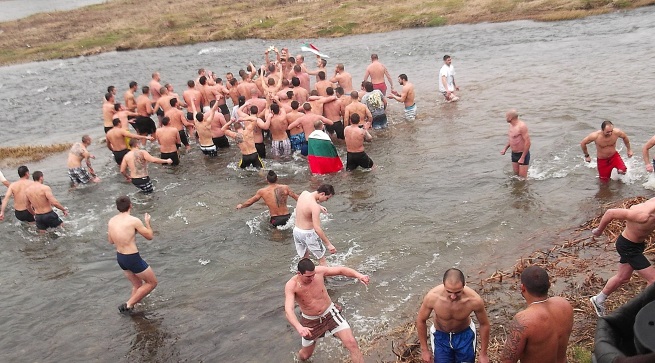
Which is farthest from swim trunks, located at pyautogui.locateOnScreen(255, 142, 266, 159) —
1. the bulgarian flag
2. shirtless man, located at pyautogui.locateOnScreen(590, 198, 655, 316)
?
shirtless man, located at pyautogui.locateOnScreen(590, 198, 655, 316)

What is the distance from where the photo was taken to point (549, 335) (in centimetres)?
466

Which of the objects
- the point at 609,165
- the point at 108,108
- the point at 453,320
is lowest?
the point at 609,165

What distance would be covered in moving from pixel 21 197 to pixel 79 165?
8.81 ft

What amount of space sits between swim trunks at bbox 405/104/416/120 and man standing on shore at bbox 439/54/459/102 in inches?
72.7

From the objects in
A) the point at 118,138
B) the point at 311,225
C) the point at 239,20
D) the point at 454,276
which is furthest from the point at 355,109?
the point at 239,20

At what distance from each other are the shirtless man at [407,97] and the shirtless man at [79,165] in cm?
856

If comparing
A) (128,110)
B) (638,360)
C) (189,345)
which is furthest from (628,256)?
(128,110)

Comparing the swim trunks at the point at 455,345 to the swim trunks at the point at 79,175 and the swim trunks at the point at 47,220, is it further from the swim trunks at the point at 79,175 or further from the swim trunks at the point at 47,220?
the swim trunks at the point at 79,175

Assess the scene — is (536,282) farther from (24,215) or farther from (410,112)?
(410,112)

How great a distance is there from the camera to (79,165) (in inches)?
550

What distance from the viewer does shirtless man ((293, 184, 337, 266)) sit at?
7938mm

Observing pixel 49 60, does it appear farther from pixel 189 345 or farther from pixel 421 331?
pixel 421 331

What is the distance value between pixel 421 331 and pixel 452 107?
12721mm

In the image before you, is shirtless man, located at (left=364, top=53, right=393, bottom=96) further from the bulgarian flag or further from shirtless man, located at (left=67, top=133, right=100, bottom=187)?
shirtless man, located at (left=67, top=133, right=100, bottom=187)
